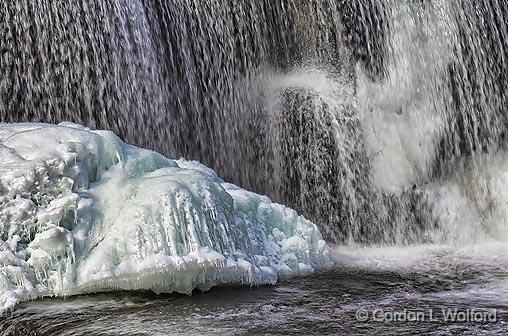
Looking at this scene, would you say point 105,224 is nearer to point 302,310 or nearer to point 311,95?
point 302,310

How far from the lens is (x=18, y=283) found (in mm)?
4312

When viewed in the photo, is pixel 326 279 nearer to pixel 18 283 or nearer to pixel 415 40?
pixel 18 283

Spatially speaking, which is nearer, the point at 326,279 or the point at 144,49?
the point at 326,279

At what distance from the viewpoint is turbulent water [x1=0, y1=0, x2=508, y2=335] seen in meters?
7.05

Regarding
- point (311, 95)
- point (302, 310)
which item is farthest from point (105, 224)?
point (311, 95)

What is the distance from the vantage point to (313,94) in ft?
27.1

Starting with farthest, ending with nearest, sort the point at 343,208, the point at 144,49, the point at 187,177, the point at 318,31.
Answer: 1. the point at 318,31
2. the point at 343,208
3. the point at 144,49
4. the point at 187,177

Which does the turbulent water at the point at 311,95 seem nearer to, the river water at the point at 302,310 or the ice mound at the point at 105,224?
the river water at the point at 302,310

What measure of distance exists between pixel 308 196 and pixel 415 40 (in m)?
2.00

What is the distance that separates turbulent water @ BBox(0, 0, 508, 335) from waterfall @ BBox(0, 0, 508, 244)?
0.01 metres

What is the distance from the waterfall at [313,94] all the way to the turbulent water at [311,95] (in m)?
0.01

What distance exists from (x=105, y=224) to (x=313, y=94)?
4.06m

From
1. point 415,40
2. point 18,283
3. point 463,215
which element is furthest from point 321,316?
point 415,40

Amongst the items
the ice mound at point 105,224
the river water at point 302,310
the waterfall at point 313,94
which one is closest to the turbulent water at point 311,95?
the waterfall at point 313,94
